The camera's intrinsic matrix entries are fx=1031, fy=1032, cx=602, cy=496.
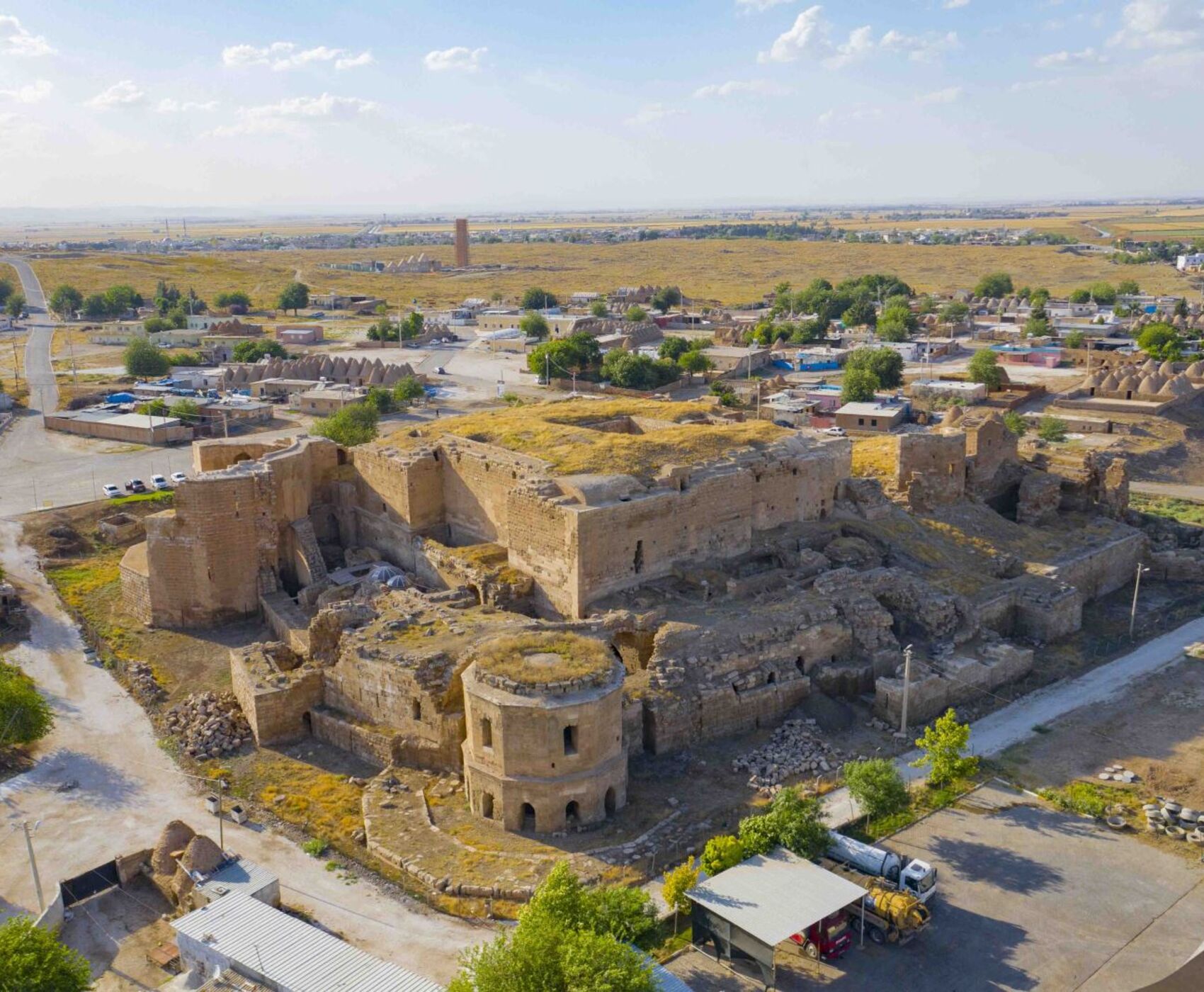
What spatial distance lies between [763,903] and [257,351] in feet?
243

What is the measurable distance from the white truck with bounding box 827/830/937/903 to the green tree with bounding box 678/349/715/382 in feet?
189

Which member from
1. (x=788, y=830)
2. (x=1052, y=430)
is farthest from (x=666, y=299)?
(x=788, y=830)

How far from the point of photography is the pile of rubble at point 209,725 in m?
24.8

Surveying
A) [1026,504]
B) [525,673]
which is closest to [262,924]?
[525,673]

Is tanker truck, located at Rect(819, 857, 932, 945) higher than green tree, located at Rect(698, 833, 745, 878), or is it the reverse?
green tree, located at Rect(698, 833, 745, 878)

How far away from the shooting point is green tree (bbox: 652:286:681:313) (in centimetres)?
12050

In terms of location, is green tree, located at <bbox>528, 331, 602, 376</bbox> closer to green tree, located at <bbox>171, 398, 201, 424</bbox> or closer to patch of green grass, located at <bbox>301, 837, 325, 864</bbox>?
green tree, located at <bbox>171, 398, 201, 424</bbox>

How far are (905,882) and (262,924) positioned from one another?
37.8 ft

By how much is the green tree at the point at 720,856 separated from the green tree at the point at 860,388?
162ft

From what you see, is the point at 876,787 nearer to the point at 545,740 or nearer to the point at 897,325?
the point at 545,740

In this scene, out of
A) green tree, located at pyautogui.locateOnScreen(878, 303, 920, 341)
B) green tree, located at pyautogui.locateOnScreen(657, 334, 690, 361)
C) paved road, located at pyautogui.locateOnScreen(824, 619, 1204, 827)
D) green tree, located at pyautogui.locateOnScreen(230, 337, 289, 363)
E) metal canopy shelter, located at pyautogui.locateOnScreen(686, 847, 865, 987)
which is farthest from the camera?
green tree, located at pyautogui.locateOnScreen(878, 303, 920, 341)

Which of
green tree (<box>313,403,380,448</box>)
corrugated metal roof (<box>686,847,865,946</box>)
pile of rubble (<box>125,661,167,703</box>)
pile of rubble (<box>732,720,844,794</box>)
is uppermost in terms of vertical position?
green tree (<box>313,403,380,448</box>)

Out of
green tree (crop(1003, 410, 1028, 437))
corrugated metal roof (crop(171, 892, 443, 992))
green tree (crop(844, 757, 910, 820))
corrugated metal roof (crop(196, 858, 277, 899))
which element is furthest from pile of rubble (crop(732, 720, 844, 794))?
green tree (crop(1003, 410, 1028, 437))

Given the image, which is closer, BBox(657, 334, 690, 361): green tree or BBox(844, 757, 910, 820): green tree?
BBox(844, 757, 910, 820): green tree
